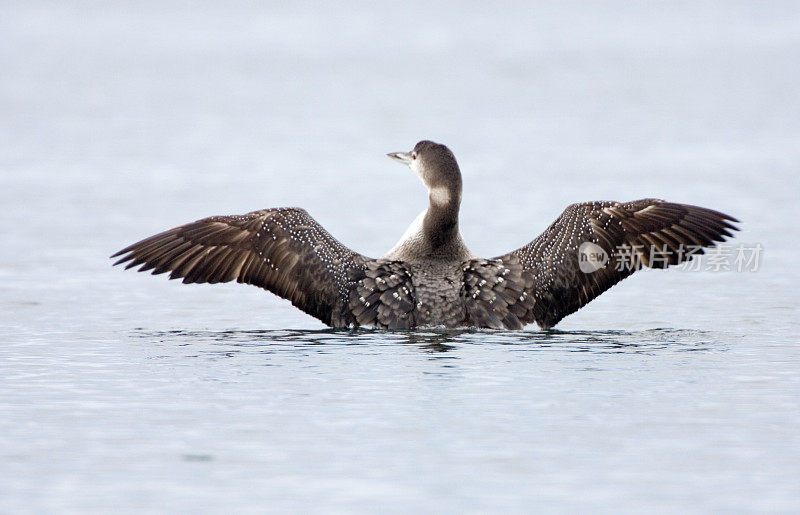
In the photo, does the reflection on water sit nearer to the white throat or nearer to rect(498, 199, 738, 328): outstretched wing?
rect(498, 199, 738, 328): outstretched wing

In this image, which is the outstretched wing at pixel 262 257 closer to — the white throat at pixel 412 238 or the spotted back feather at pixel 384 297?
the spotted back feather at pixel 384 297

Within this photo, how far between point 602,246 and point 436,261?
43.6 inches

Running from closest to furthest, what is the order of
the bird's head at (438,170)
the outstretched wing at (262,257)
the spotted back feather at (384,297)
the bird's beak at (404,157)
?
the spotted back feather at (384,297)
the outstretched wing at (262,257)
the bird's head at (438,170)
the bird's beak at (404,157)

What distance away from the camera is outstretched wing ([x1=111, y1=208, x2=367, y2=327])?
8977 mm

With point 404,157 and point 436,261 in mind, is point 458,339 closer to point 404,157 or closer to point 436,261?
point 436,261

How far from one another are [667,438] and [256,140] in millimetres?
19771

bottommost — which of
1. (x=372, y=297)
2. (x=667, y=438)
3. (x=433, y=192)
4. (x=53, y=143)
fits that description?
(x=667, y=438)

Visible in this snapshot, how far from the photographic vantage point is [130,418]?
6.26 m

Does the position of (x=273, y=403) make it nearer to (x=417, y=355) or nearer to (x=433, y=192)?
(x=417, y=355)

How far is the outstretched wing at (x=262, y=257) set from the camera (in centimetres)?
898

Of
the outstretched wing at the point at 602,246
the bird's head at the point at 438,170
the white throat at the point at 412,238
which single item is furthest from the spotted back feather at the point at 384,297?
the outstretched wing at the point at 602,246

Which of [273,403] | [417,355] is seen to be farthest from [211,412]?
A: [417,355]

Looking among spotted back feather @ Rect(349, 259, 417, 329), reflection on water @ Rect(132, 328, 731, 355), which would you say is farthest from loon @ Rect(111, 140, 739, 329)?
reflection on water @ Rect(132, 328, 731, 355)

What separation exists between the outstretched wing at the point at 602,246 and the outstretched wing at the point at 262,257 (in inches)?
45.9
